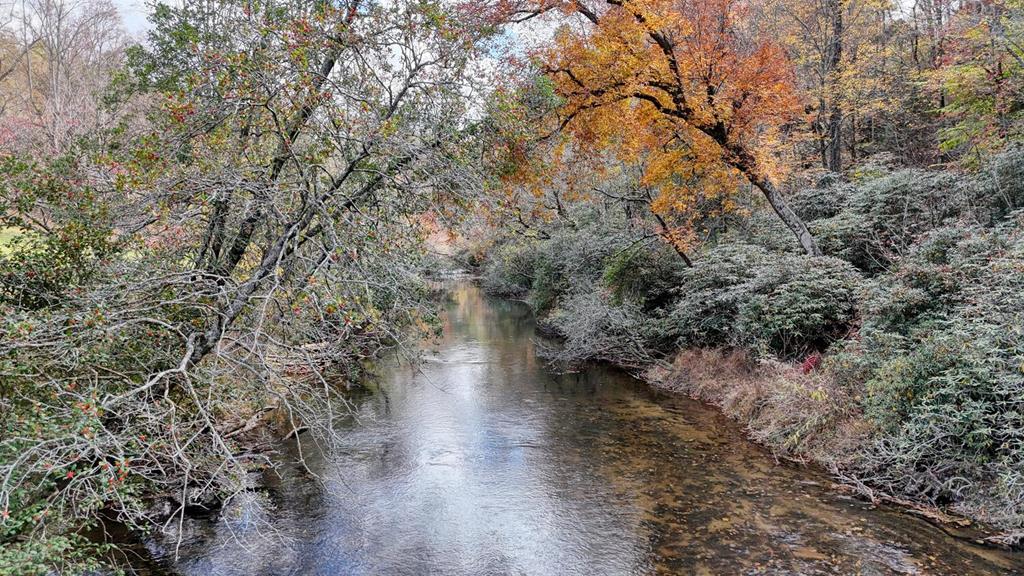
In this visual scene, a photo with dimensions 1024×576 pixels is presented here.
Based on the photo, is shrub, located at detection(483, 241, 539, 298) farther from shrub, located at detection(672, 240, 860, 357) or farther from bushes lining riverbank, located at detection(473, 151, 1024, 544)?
shrub, located at detection(672, 240, 860, 357)

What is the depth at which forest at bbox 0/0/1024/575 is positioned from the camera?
5348 millimetres

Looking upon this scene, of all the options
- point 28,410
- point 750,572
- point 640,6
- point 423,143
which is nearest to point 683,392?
point 750,572

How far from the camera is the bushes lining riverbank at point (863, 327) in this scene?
24.3ft

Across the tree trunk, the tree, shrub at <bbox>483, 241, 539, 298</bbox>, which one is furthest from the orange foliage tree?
shrub at <bbox>483, 241, 539, 298</bbox>

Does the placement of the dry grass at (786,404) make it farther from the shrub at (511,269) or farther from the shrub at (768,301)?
the shrub at (511,269)

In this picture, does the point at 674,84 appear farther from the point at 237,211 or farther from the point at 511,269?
the point at 511,269

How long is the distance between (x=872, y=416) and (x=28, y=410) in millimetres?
10928

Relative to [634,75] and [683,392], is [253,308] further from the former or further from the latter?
[683,392]

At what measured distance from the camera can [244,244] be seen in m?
7.58

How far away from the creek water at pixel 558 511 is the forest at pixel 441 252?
796 millimetres

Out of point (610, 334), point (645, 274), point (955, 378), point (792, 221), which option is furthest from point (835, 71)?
point (955, 378)

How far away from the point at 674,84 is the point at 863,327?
22.0 feet

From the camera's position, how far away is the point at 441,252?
11.5 m

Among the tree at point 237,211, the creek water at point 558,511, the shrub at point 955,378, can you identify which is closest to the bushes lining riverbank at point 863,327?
the shrub at point 955,378
